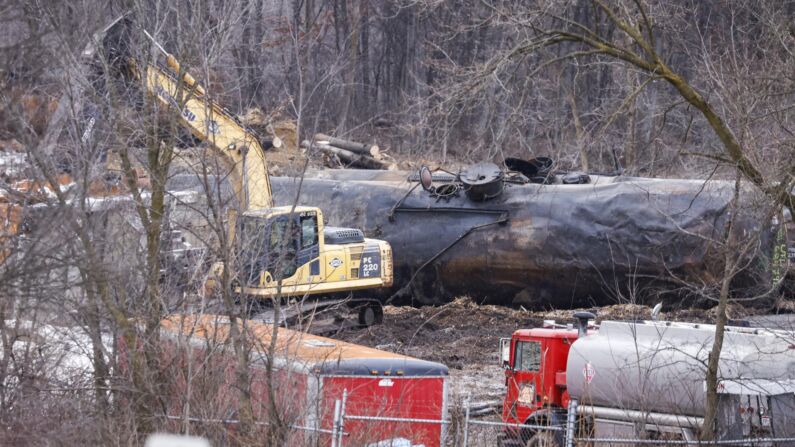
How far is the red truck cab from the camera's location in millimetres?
10594

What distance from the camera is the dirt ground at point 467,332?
569 inches

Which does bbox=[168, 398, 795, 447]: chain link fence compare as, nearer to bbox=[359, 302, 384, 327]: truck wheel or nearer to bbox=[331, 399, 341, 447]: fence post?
bbox=[331, 399, 341, 447]: fence post

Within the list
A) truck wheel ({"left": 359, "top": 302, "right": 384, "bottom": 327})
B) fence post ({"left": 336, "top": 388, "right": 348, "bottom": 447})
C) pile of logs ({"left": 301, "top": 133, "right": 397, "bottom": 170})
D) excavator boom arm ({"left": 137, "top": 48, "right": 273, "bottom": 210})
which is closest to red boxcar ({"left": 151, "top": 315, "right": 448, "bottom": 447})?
fence post ({"left": 336, "top": 388, "right": 348, "bottom": 447})

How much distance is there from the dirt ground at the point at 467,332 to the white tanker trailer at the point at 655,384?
95.1 inches

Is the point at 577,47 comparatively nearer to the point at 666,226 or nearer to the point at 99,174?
the point at 666,226

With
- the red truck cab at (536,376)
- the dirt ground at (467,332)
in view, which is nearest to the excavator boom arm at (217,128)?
the dirt ground at (467,332)

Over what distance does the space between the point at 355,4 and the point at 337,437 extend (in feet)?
118

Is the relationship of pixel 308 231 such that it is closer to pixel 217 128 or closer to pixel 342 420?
pixel 217 128

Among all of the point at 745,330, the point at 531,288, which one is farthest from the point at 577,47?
the point at 745,330

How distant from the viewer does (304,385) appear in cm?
911

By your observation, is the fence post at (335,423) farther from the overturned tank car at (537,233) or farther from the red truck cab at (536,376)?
the overturned tank car at (537,233)

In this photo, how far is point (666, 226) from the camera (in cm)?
1827

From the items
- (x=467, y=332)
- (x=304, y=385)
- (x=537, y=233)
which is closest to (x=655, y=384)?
(x=304, y=385)

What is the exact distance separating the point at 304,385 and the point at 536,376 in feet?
9.61
